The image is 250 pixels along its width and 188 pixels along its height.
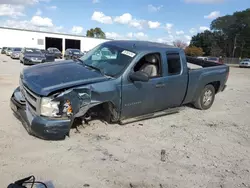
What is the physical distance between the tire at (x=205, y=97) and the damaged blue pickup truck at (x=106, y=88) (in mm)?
426

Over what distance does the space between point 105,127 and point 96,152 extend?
1.14 metres

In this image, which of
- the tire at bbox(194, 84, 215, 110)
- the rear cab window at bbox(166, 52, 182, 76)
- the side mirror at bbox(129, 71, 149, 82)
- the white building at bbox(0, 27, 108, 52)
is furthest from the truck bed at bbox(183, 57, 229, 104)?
the white building at bbox(0, 27, 108, 52)

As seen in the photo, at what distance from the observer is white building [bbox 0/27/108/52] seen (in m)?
56.3

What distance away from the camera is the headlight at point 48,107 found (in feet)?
14.3

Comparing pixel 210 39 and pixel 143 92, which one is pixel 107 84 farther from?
pixel 210 39

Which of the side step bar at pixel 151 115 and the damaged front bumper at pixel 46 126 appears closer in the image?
the damaged front bumper at pixel 46 126

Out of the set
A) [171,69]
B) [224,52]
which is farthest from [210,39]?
[171,69]

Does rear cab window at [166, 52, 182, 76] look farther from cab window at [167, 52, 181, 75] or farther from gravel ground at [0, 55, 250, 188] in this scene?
gravel ground at [0, 55, 250, 188]

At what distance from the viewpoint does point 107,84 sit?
196 inches

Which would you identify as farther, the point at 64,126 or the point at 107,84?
the point at 107,84

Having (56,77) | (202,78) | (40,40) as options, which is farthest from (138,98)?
(40,40)

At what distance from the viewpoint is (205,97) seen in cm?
771

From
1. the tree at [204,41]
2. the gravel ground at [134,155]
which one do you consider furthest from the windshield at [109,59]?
the tree at [204,41]

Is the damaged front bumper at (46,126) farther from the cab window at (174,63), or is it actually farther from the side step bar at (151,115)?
the cab window at (174,63)
